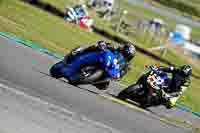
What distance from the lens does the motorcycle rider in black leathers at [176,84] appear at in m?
15.6

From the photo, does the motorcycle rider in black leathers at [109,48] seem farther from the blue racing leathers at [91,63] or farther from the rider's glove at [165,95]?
the rider's glove at [165,95]

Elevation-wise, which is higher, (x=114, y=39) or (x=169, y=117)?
(x=169, y=117)

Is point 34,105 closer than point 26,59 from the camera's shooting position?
Yes

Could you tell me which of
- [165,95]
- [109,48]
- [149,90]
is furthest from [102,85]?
[165,95]

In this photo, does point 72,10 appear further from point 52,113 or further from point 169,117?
point 52,113

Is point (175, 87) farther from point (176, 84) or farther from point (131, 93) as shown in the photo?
point (131, 93)

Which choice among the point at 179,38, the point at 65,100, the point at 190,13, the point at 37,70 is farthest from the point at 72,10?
the point at 190,13

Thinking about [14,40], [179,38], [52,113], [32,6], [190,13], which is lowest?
[190,13]

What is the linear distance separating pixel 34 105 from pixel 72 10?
17.0 meters

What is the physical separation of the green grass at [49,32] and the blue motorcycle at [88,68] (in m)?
4.44

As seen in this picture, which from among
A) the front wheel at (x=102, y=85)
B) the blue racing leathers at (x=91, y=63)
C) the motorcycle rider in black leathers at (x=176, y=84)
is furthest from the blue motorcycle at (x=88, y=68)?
the motorcycle rider in black leathers at (x=176, y=84)

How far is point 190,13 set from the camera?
5825 cm

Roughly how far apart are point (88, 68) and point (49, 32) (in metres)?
8.51

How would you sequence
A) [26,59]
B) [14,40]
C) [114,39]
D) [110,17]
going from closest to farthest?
[26,59] → [14,40] → [114,39] → [110,17]
